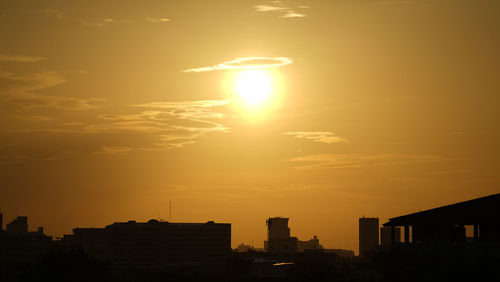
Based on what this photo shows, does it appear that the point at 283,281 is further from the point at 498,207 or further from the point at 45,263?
the point at 498,207

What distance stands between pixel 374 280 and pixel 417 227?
7968mm

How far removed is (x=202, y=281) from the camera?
134 meters

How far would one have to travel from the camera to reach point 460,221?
65312 mm

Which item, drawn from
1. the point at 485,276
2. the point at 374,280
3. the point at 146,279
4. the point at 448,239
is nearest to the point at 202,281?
the point at 146,279

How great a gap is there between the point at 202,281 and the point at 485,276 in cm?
7974

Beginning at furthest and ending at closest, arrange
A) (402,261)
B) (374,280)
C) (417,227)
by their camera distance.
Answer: (374,280) < (417,227) < (402,261)

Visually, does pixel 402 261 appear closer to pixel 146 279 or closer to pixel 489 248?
pixel 489 248

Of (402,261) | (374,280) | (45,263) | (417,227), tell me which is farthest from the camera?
(45,263)

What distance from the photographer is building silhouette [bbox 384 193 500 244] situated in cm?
6481

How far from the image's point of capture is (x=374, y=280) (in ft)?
253

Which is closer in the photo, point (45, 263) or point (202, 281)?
point (45, 263)

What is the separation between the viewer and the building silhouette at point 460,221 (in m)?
64.8

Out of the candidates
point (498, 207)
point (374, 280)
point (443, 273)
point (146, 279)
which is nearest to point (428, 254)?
point (443, 273)

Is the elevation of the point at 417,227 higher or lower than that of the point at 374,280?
higher
